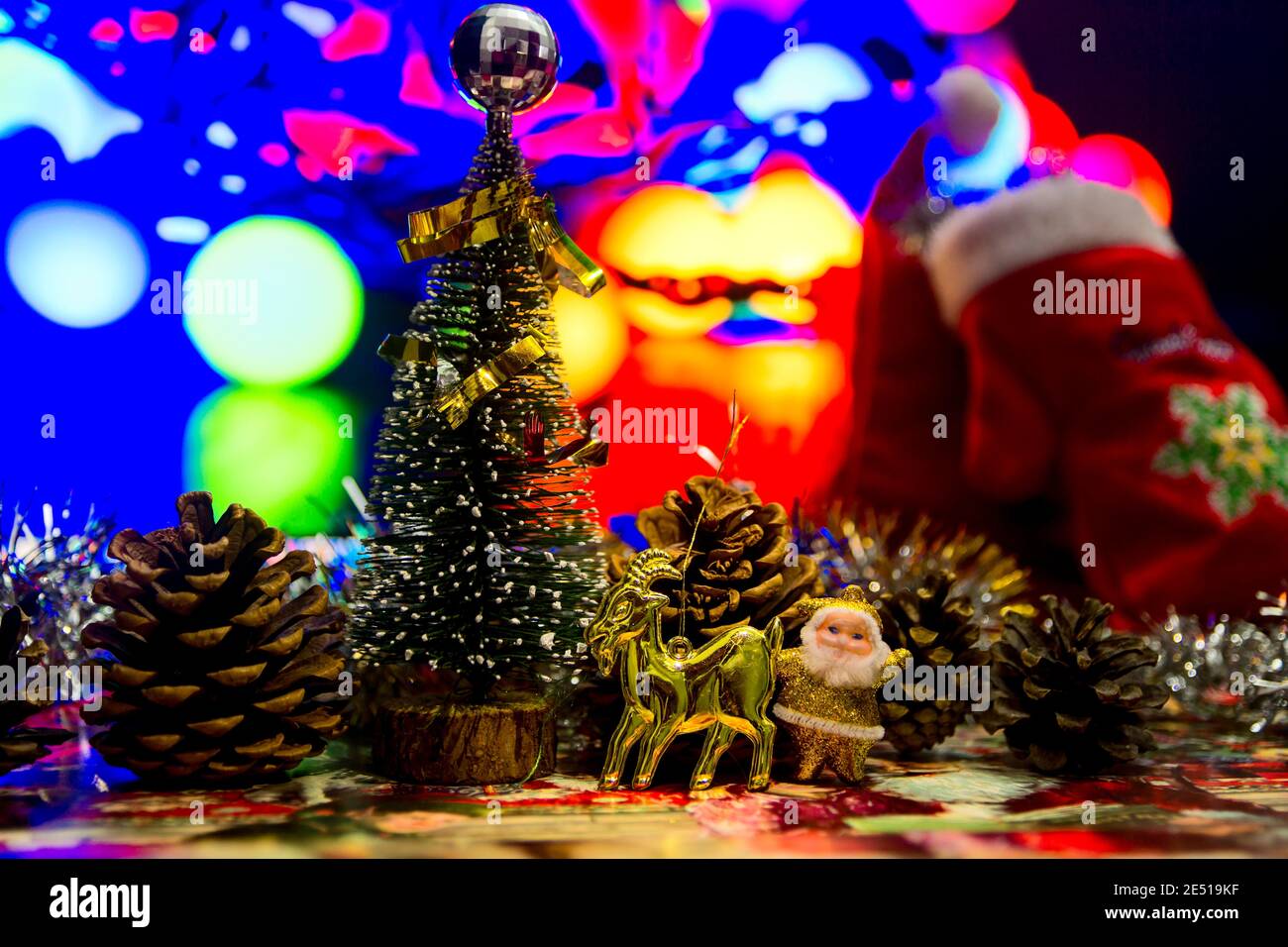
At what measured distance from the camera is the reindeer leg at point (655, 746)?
953mm

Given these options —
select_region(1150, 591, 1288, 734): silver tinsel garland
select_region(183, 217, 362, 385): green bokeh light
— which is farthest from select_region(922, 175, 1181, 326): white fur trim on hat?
select_region(183, 217, 362, 385): green bokeh light

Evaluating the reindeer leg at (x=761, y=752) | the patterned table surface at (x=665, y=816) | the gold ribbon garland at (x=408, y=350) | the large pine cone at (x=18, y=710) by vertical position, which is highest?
the gold ribbon garland at (x=408, y=350)

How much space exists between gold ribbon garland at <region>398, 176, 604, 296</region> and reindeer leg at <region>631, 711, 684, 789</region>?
0.36 meters

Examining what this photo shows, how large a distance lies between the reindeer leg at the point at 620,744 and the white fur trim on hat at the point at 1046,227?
854 mm

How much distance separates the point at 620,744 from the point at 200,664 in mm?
335

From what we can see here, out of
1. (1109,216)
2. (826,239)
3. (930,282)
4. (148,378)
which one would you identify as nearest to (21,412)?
(148,378)

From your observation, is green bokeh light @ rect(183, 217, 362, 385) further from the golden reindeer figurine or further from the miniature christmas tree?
the golden reindeer figurine

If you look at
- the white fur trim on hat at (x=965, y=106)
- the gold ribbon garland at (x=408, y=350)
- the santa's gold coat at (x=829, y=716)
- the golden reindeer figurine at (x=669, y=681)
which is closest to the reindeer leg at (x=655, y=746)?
the golden reindeer figurine at (x=669, y=681)

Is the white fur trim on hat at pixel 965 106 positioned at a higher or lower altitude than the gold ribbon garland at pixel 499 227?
higher

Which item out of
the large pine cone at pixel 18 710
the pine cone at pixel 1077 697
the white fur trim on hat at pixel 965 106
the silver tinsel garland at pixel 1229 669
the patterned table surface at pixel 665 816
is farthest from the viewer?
the white fur trim on hat at pixel 965 106

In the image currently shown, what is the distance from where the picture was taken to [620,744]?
96cm

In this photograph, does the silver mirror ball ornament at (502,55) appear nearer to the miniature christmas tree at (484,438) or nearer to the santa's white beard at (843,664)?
the miniature christmas tree at (484,438)
